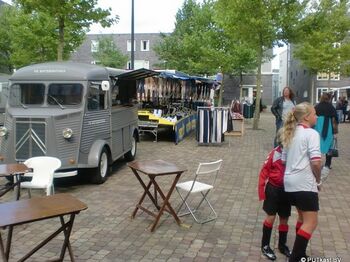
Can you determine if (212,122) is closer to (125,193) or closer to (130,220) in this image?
(125,193)

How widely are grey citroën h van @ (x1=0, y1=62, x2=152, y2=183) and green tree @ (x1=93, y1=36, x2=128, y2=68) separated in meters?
34.9

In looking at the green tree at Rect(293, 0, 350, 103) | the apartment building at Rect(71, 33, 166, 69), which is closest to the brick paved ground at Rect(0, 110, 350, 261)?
the green tree at Rect(293, 0, 350, 103)

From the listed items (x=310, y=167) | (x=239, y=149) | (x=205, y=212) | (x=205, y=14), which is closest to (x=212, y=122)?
(x=239, y=149)

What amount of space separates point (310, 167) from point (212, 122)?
10.1 m

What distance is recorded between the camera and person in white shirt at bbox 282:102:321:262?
4.16 metres

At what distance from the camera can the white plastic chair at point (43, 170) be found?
20.8ft

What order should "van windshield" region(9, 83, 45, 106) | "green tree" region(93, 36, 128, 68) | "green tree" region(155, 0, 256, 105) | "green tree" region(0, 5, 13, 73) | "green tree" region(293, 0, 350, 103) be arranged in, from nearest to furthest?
"van windshield" region(9, 83, 45, 106), "green tree" region(293, 0, 350, 103), "green tree" region(155, 0, 256, 105), "green tree" region(0, 5, 13, 73), "green tree" region(93, 36, 128, 68)

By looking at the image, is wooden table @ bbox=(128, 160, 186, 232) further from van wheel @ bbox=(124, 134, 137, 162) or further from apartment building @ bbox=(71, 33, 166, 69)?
apartment building @ bbox=(71, 33, 166, 69)

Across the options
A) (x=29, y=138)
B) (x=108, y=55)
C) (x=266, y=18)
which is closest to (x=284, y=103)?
(x=29, y=138)

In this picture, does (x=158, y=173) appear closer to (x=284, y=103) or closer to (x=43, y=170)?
(x=43, y=170)

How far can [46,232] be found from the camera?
5.73 m

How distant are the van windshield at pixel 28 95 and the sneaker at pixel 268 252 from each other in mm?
5405

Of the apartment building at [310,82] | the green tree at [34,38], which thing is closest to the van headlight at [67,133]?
the green tree at [34,38]

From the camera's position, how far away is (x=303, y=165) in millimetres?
4207
